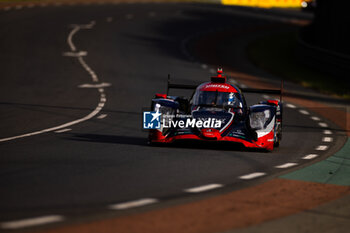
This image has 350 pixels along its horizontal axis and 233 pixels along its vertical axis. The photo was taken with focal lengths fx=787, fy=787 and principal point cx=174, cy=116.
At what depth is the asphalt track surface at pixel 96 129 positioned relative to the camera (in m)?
11.9

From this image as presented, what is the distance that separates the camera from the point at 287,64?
4031cm

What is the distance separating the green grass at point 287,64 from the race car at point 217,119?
550 inches

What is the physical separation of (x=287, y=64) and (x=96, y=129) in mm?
22422

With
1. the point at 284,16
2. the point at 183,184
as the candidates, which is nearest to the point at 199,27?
the point at 284,16

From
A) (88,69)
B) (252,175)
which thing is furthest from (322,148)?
(88,69)

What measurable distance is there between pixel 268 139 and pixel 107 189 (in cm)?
543

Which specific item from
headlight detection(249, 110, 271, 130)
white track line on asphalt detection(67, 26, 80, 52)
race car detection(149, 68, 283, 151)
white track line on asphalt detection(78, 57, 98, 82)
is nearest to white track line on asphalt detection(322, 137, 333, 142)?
race car detection(149, 68, 283, 151)

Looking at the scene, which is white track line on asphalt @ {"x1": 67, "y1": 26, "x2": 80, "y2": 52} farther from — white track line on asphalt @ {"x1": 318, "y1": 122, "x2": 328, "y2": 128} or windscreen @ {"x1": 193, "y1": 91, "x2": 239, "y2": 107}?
windscreen @ {"x1": 193, "y1": 91, "x2": 239, "y2": 107}

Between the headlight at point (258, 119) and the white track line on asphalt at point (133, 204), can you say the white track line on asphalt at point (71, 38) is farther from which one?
the white track line on asphalt at point (133, 204)

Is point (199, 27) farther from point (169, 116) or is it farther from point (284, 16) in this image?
point (169, 116)

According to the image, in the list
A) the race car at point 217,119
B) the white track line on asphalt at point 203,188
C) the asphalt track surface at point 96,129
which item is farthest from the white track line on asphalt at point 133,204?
the race car at point 217,119

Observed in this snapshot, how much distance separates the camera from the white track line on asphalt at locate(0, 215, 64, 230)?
31.0ft

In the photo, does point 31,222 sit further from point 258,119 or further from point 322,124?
point 322,124

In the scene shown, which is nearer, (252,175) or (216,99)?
(252,175)
